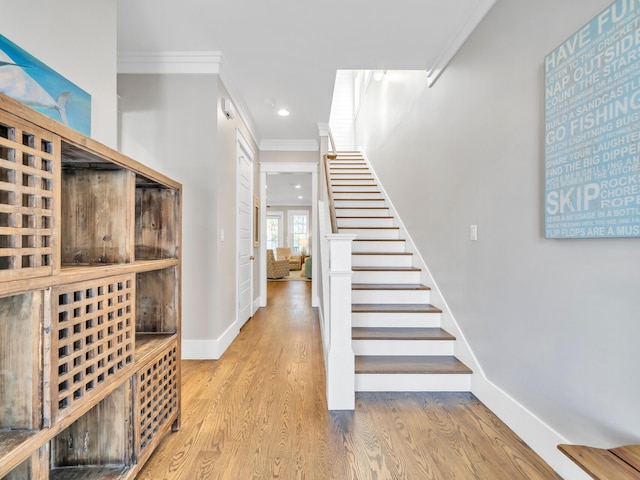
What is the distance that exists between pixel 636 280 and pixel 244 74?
3170mm

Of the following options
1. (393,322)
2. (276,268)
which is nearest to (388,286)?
(393,322)

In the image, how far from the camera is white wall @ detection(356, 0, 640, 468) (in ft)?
4.09

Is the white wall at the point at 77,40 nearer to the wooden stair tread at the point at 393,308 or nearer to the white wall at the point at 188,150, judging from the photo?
the white wall at the point at 188,150

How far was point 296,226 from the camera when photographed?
13.0 m

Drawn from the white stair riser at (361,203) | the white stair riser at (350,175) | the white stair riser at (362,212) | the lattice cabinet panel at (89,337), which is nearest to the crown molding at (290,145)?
the white stair riser at (350,175)

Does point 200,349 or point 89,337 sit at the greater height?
point 89,337

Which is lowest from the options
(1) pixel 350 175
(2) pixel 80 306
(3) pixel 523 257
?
(2) pixel 80 306

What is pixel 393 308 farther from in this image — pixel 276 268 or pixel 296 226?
pixel 296 226

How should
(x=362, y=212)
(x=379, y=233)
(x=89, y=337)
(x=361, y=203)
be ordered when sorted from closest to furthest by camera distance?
(x=89, y=337) → (x=379, y=233) → (x=362, y=212) → (x=361, y=203)

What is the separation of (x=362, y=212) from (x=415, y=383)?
261 centimetres

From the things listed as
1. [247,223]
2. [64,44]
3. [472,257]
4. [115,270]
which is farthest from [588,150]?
[247,223]

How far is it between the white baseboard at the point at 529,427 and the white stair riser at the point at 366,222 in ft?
7.53

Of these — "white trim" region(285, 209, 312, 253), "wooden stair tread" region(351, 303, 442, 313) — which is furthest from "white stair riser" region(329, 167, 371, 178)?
"white trim" region(285, 209, 312, 253)

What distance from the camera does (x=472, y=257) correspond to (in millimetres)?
2262
